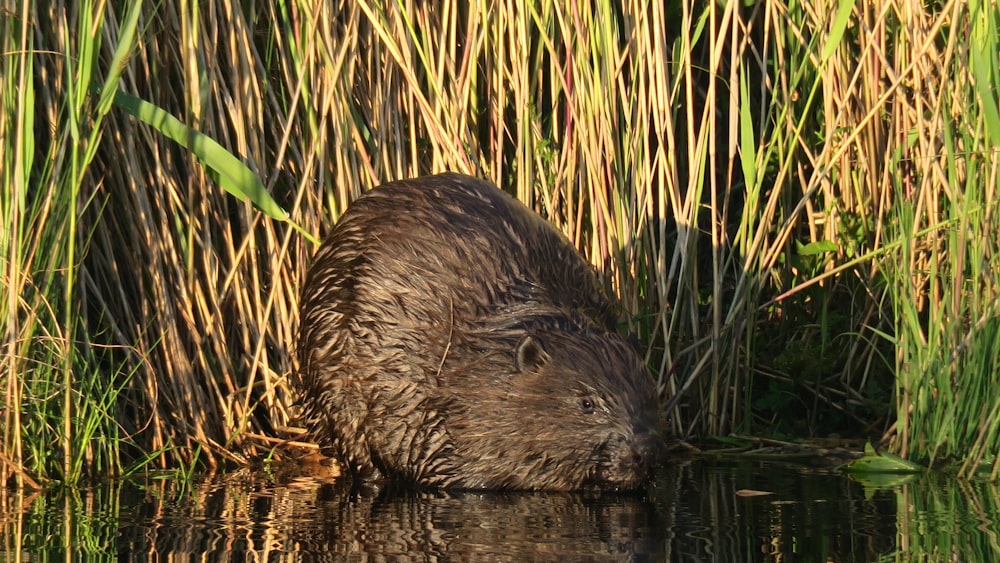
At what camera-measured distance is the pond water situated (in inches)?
125

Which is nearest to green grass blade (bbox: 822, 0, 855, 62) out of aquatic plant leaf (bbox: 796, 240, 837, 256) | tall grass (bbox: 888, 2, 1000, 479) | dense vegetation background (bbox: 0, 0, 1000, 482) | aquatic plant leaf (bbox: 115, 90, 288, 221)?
dense vegetation background (bbox: 0, 0, 1000, 482)

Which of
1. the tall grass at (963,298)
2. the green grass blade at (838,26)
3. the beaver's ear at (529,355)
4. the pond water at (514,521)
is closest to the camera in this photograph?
the pond water at (514,521)

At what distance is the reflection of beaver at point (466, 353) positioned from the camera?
163 inches

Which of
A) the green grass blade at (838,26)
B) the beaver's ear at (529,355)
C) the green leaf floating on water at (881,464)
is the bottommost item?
the green leaf floating on water at (881,464)

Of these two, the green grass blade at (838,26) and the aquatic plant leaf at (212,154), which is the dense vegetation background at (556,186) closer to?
the green grass blade at (838,26)

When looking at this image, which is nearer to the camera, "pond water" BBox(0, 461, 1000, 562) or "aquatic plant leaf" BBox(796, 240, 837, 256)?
"pond water" BBox(0, 461, 1000, 562)

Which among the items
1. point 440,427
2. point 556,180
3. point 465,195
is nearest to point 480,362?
point 440,427

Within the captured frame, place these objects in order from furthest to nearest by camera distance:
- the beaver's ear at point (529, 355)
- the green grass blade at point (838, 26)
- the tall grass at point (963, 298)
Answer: the green grass blade at point (838, 26)
the beaver's ear at point (529, 355)
the tall grass at point (963, 298)

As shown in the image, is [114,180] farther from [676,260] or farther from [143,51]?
[676,260]

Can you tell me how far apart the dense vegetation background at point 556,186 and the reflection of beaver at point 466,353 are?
377 mm

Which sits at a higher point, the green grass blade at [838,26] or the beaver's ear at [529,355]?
the green grass blade at [838,26]

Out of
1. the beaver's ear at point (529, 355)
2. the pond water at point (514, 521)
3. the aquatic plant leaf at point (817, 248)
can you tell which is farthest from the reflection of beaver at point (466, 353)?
the aquatic plant leaf at point (817, 248)

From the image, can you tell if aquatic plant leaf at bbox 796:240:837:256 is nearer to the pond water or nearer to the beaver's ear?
the pond water

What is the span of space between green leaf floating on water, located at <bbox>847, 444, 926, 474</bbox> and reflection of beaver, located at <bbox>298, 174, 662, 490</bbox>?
65cm
